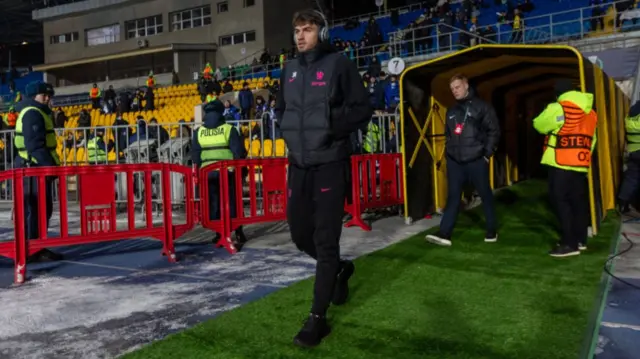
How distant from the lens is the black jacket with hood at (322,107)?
3.57 metres

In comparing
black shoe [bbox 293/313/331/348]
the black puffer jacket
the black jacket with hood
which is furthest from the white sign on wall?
black shoe [bbox 293/313/331/348]

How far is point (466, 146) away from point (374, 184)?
2448 millimetres

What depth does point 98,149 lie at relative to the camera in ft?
37.3

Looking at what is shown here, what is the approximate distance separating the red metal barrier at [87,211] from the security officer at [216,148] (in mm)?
557

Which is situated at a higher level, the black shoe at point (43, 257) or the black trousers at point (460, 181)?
the black trousers at point (460, 181)

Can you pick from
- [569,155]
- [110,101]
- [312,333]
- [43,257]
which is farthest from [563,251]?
[110,101]

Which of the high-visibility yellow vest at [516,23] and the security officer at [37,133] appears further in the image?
the high-visibility yellow vest at [516,23]

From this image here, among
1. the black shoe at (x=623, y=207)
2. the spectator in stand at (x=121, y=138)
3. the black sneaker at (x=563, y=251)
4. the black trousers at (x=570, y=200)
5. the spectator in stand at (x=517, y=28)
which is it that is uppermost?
the spectator in stand at (x=517, y=28)

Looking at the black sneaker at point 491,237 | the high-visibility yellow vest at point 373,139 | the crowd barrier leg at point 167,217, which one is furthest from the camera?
the high-visibility yellow vest at point 373,139

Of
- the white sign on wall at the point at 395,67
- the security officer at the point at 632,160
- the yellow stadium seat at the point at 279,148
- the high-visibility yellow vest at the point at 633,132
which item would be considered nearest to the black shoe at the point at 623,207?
the security officer at the point at 632,160

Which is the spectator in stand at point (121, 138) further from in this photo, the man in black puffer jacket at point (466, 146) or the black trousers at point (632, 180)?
the black trousers at point (632, 180)

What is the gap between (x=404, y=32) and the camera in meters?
22.2

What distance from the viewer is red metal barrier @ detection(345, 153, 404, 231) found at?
828 cm

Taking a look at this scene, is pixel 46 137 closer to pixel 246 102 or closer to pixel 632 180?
pixel 632 180
